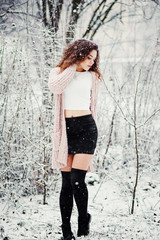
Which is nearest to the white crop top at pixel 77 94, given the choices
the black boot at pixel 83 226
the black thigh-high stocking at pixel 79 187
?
the black thigh-high stocking at pixel 79 187

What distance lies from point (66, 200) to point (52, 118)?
124 centimetres

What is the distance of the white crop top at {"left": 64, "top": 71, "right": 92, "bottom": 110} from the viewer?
184cm

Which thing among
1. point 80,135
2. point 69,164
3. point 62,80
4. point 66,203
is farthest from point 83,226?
point 62,80

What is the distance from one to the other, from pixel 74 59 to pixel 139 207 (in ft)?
6.52

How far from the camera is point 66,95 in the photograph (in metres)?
1.86

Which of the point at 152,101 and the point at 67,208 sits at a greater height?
the point at 152,101

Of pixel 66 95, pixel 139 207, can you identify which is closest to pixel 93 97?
pixel 66 95

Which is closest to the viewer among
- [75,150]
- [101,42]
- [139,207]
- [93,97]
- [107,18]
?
[75,150]

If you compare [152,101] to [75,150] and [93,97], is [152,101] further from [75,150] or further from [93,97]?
[75,150]

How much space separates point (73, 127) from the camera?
1.82m

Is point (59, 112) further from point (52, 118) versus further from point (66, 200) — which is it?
point (52, 118)

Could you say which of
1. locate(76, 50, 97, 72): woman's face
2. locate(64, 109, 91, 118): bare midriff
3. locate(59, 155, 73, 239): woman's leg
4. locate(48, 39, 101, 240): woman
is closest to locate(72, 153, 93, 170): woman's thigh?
locate(48, 39, 101, 240): woman

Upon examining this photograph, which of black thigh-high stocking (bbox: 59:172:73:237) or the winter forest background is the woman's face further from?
black thigh-high stocking (bbox: 59:172:73:237)

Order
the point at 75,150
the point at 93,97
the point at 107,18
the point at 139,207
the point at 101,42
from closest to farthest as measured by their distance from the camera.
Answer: the point at 75,150
the point at 93,97
the point at 139,207
the point at 101,42
the point at 107,18
